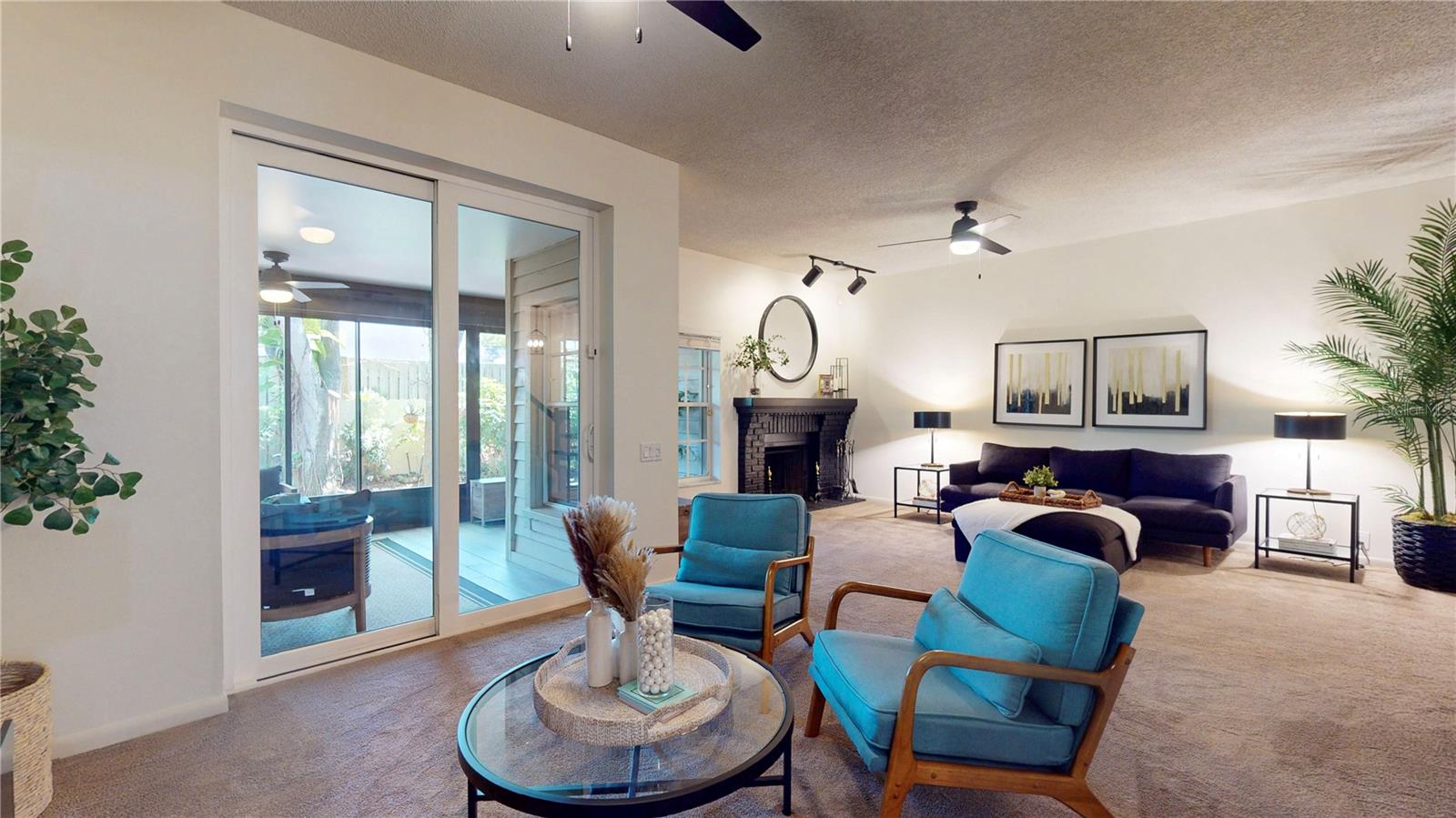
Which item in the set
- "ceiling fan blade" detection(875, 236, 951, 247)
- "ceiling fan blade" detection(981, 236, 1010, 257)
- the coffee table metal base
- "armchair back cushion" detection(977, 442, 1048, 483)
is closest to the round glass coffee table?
the coffee table metal base

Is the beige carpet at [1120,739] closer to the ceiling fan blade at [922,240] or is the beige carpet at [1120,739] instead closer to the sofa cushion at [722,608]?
the sofa cushion at [722,608]

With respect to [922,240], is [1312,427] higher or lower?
lower

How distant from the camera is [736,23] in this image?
1.98m

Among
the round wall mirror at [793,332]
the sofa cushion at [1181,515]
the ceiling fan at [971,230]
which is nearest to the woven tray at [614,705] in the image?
the ceiling fan at [971,230]

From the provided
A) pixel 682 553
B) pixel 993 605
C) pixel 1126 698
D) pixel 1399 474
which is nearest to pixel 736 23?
pixel 993 605

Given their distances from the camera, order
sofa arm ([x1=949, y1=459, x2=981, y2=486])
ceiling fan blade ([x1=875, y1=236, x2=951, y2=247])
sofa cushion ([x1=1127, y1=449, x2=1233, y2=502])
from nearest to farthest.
Answer: sofa cushion ([x1=1127, y1=449, x2=1233, y2=502]) < ceiling fan blade ([x1=875, y1=236, x2=951, y2=247]) < sofa arm ([x1=949, y1=459, x2=981, y2=486])

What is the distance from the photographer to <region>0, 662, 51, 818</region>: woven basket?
176 cm

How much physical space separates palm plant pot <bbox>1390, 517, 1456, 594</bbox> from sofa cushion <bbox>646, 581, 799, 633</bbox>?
4539 millimetres

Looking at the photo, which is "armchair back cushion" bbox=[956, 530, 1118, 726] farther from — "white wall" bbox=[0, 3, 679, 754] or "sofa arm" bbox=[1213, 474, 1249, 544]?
"sofa arm" bbox=[1213, 474, 1249, 544]

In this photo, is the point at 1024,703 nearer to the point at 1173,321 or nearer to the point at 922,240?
the point at 922,240

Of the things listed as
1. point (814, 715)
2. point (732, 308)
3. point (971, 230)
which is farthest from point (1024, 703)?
point (732, 308)

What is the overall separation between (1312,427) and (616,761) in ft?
17.7

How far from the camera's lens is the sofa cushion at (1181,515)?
4.59 m

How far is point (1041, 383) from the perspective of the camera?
6.40m
